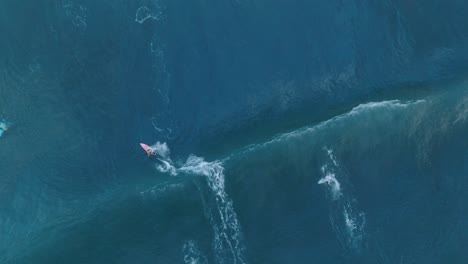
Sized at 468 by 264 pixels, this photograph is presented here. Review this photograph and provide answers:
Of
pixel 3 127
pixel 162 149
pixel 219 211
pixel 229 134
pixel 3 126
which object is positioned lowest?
pixel 219 211

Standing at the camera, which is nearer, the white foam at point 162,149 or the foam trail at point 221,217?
the foam trail at point 221,217

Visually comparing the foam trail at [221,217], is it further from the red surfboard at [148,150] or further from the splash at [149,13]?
the splash at [149,13]

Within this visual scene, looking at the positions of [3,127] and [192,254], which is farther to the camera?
[3,127]

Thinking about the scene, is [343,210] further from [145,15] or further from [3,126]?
[3,126]

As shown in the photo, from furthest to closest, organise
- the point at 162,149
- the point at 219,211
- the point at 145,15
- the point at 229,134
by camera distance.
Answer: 1. the point at 145,15
2. the point at 229,134
3. the point at 162,149
4. the point at 219,211

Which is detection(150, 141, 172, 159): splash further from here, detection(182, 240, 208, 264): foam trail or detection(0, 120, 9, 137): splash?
detection(0, 120, 9, 137): splash

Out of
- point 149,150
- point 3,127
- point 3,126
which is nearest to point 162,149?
point 149,150

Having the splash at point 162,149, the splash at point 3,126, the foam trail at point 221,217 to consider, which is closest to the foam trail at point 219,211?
the foam trail at point 221,217

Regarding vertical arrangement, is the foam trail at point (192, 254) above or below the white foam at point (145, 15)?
below

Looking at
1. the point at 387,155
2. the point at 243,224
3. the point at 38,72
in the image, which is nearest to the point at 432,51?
the point at 387,155
